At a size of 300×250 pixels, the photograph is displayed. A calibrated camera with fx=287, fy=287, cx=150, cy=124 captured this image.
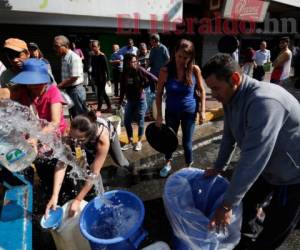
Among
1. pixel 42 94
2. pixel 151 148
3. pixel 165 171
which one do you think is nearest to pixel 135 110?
pixel 151 148

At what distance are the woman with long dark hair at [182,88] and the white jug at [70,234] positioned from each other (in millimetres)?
1594

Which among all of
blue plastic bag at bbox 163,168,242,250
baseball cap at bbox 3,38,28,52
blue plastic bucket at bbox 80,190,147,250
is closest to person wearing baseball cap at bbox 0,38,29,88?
baseball cap at bbox 3,38,28,52

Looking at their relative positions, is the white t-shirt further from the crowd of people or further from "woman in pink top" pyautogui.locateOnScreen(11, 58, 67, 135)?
"woman in pink top" pyautogui.locateOnScreen(11, 58, 67, 135)

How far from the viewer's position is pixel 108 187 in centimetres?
352

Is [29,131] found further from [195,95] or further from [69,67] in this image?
[69,67]

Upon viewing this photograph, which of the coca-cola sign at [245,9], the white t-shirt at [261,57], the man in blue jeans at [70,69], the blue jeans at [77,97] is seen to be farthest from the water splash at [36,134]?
the coca-cola sign at [245,9]

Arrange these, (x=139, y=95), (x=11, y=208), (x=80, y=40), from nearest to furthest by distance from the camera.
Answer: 1. (x=11, y=208)
2. (x=139, y=95)
3. (x=80, y=40)

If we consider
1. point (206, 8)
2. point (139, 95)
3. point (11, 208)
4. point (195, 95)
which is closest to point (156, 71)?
point (139, 95)

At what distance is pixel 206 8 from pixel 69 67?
9717 mm

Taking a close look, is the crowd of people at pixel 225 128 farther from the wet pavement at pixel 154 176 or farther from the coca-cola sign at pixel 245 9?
the coca-cola sign at pixel 245 9

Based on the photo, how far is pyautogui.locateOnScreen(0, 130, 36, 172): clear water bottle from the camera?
2145mm

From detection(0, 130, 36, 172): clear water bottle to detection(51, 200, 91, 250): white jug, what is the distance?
53 cm

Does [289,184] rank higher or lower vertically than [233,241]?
higher

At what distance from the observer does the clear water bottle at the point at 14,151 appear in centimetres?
214
